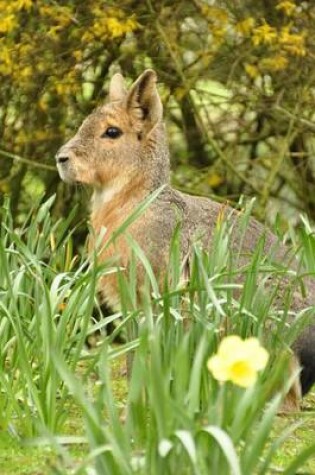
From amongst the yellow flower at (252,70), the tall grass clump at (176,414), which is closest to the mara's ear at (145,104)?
the tall grass clump at (176,414)

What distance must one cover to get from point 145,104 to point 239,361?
12.1ft

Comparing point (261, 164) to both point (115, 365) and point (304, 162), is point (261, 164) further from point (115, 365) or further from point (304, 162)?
point (115, 365)

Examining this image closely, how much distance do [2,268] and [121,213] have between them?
4.71ft

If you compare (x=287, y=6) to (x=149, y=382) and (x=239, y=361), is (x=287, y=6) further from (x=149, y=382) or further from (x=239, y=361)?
(x=239, y=361)

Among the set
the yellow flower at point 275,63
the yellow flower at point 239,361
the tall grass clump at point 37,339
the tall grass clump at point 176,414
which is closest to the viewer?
the yellow flower at point 239,361

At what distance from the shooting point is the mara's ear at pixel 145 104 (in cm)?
643

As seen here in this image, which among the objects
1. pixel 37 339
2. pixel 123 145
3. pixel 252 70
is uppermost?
pixel 37 339

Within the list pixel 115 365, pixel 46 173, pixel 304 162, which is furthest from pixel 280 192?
pixel 115 365

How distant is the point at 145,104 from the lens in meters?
6.48

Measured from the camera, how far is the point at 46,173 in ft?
32.8

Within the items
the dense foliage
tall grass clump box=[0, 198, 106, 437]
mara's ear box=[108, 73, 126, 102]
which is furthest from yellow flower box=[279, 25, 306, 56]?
tall grass clump box=[0, 198, 106, 437]

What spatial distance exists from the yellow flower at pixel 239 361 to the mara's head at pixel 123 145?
3.49m

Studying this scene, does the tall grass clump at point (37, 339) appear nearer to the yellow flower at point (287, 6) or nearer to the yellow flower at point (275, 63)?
the yellow flower at point (287, 6)

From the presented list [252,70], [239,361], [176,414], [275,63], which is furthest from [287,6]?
[239,361]
